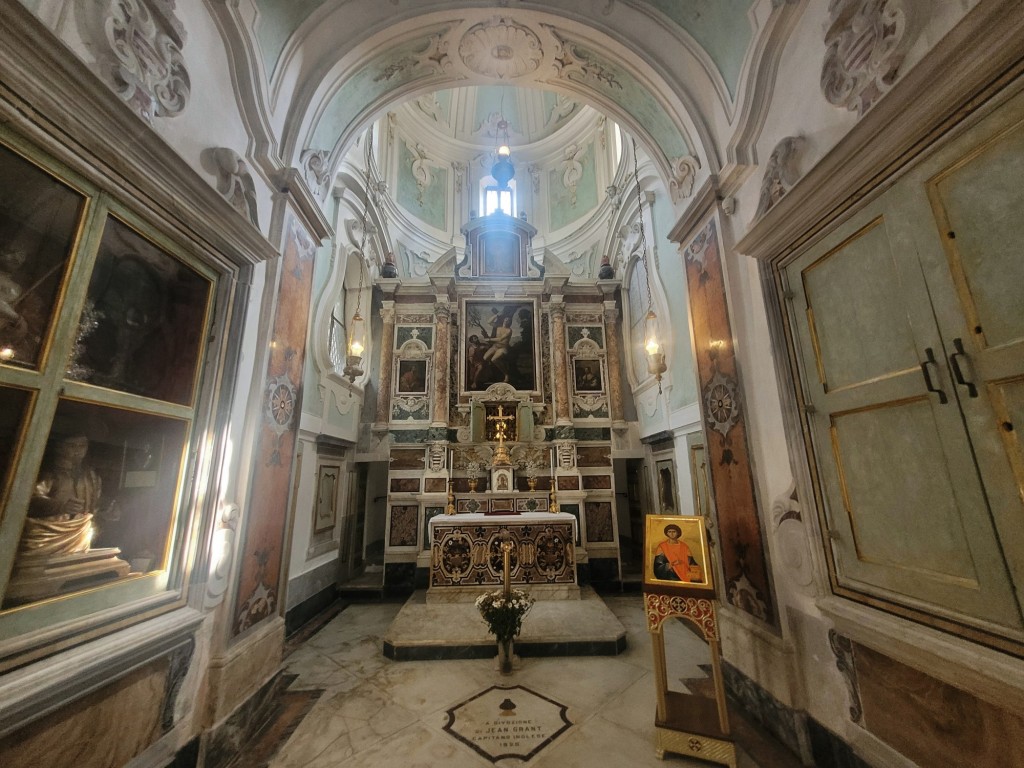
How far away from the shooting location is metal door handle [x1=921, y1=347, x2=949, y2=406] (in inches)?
72.7

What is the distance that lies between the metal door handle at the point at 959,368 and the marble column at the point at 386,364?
718 cm

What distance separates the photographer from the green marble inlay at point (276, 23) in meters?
3.26

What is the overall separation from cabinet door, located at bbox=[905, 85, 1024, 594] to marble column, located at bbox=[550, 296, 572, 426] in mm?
5835

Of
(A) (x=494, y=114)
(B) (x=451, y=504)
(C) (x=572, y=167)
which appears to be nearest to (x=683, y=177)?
(B) (x=451, y=504)

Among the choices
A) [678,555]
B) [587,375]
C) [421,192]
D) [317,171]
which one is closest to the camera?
[678,555]

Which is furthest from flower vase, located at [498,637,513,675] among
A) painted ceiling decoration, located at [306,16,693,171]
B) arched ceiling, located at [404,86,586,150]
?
arched ceiling, located at [404,86,586,150]

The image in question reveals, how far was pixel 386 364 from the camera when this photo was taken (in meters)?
7.87

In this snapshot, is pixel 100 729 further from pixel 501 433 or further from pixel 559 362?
pixel 559 362

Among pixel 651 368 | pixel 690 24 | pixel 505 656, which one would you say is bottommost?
pixel 505 656

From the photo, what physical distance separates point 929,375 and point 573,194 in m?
9.51

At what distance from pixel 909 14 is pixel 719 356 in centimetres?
220

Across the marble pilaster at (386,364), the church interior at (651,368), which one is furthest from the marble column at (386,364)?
the church interior at (651,368)

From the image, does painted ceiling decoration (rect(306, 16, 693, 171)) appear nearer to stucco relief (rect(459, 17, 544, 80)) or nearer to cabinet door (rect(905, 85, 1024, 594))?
stucco relief (rect(459, 17, 544, 80))

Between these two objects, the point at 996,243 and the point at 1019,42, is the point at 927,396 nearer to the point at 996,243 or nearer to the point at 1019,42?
the point at 996,243
